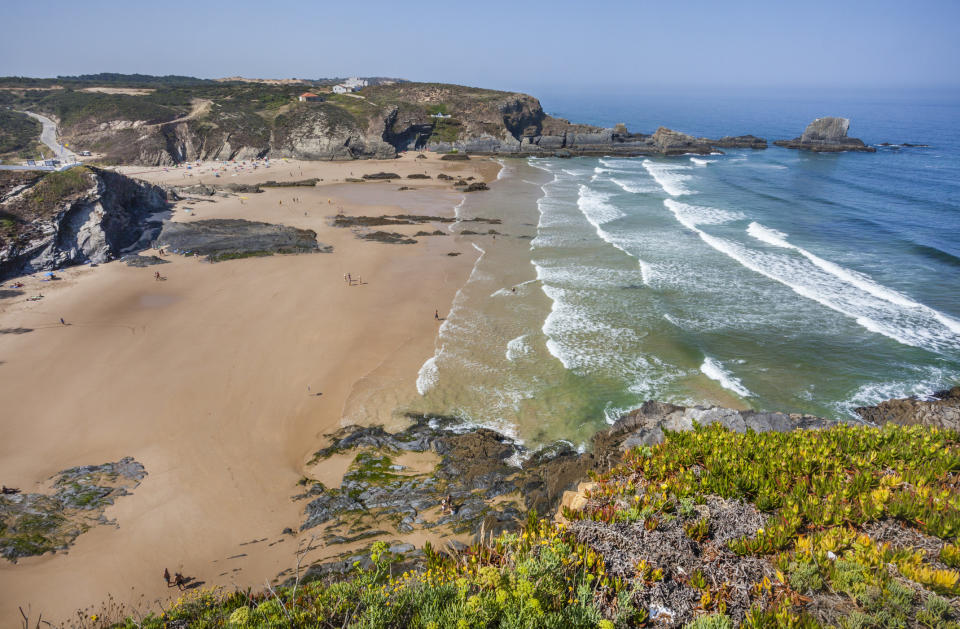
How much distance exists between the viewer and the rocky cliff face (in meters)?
27.9

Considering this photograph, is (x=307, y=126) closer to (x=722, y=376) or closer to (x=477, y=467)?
(x=477, y=467)

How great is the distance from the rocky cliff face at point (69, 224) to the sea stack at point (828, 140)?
90.7m

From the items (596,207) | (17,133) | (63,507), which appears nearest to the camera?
(63,507)

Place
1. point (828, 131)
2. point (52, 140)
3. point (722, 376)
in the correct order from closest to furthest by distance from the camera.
Result: 1. point (722, 376)
2. point (52, 140)
3. point (828, 131)

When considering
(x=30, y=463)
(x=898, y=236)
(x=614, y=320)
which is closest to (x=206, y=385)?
(x=30, y=463)

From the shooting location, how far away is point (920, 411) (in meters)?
14.0

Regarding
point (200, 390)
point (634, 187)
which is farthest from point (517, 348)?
point (634, 187)

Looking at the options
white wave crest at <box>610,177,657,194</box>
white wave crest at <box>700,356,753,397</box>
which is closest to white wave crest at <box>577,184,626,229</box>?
white wave crest at <box>610,177,657,194</box>

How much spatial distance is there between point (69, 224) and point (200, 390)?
2228cm

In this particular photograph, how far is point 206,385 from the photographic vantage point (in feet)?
59.8

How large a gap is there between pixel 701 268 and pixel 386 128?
5631cm

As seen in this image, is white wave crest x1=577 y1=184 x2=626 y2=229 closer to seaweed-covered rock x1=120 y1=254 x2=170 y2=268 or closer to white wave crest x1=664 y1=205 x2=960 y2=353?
white wave crest x1=664 y1=205 x2=960 y2=353

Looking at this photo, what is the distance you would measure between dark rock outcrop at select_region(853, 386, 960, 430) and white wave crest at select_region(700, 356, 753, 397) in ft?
11.6

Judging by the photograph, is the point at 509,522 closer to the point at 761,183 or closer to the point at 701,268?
the point at 701,268
